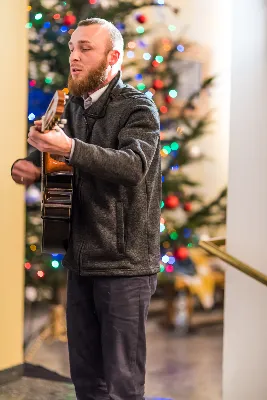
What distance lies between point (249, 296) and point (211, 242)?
335 mm

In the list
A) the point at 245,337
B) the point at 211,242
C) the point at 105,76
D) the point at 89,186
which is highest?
the point at 105,76

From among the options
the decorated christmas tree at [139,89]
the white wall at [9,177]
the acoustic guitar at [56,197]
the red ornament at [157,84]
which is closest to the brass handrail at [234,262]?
the acoustic guitar at [56,197]

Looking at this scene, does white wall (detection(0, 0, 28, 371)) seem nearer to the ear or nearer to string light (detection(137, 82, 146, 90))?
string light (detection(137, 82, 146, 90))

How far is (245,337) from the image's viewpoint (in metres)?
2.78

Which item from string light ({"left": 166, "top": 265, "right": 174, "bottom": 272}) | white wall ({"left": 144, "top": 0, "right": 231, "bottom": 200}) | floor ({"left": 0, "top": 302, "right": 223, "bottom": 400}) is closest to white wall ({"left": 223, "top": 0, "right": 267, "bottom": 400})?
floor ({"left": 0, "top": 302, "right": 223, "bottom": 400})

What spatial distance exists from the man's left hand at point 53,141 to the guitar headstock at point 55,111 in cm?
2

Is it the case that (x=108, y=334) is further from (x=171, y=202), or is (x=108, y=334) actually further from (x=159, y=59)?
(x=159, y=59)

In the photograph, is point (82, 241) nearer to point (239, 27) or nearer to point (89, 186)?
point (89, 186)

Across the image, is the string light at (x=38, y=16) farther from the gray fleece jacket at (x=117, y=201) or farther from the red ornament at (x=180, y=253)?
the gray fleece jacket at (x=117, y=201)

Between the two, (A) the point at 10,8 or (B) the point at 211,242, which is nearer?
(B) the point at 211,242

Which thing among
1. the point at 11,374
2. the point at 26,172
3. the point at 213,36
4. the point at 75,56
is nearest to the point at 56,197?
the point at 26,172

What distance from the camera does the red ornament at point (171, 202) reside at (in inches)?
155

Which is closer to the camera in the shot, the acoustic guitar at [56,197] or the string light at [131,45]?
the acoustic guitar at [56,197]

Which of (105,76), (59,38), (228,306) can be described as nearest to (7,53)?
(59,38)
